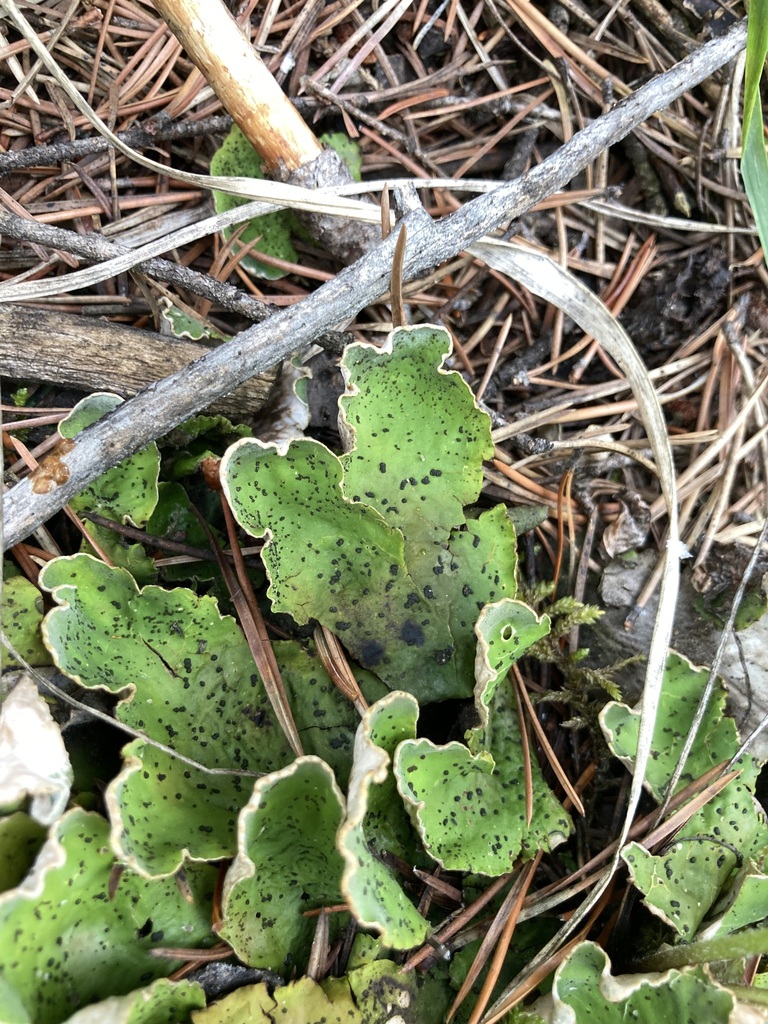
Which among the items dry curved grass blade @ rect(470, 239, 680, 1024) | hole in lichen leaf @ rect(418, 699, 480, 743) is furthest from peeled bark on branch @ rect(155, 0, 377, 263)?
hole in lichen leaf @ rect(418, 699, 480, 743)

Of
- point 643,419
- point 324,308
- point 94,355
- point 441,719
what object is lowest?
point 441,719

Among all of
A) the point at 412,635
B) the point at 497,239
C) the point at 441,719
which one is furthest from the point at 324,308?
the point at 441,719

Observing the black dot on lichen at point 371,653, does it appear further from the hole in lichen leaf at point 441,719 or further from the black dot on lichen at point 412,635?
the hole in lichen leaf at point 441,719

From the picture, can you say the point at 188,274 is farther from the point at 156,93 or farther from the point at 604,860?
the point at 604,860

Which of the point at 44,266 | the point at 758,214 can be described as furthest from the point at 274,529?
the point at 758,214

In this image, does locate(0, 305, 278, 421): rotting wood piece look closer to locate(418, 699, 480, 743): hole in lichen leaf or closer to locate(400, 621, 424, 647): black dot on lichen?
locate(400, 621, 424, 647): black dot on lichen

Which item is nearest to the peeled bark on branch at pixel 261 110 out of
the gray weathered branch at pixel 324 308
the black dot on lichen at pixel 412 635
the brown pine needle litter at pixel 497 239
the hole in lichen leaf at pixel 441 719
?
the brown pine needle litter at pixel 497 239

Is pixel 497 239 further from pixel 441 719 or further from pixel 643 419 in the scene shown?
pixel 441 719
